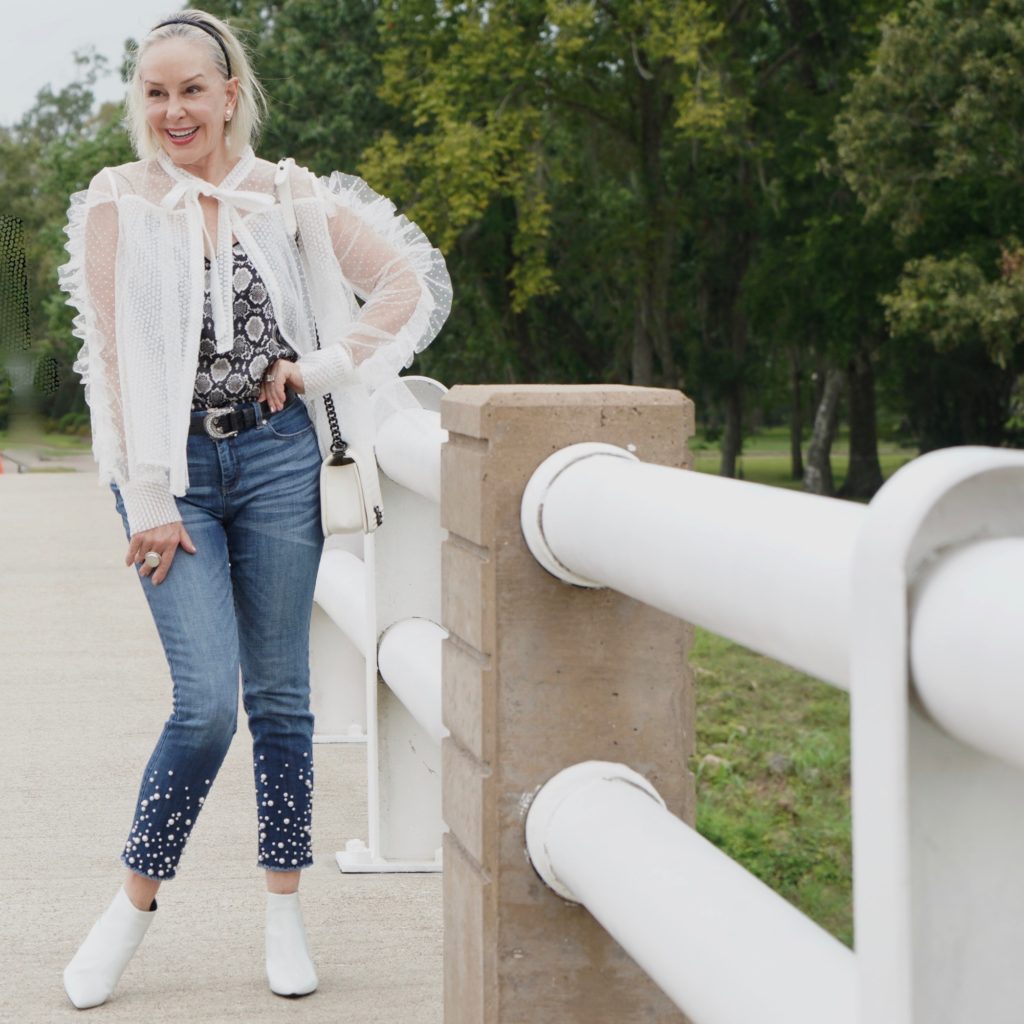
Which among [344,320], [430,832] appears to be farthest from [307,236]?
[430,832]

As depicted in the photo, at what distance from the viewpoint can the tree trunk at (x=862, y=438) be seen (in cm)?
4169

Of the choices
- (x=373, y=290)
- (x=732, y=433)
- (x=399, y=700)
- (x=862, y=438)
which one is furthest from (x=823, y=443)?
(x=373, y=290)

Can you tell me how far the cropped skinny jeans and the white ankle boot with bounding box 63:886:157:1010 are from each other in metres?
0.09

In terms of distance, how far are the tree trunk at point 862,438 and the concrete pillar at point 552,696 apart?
39.2 metres

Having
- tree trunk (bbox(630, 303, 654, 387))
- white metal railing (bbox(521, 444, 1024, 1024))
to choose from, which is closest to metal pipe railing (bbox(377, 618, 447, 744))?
white metal railing (bbox(521, 444, 1024, 1024))

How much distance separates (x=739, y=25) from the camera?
37.2m

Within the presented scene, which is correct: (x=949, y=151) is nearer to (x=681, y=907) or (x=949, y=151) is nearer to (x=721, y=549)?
(x=681, y=907)

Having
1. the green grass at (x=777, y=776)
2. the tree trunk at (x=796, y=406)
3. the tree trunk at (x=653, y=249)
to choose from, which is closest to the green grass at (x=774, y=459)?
the tree trunk at (x=796, y=406)

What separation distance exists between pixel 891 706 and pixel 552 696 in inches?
49.1

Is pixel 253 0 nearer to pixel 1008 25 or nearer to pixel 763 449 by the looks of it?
pixel 1008 25

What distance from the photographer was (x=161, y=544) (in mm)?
3463

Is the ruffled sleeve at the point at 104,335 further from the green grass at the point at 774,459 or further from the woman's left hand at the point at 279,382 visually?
the green grass at the point at 774,459

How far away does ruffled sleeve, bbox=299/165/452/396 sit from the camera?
3.67 meters

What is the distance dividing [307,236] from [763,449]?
278 feet
